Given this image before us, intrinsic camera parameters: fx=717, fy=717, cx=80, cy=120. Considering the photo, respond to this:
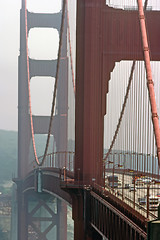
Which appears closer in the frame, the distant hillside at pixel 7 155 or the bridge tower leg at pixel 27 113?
the bridge tower leg at pixel 27 113

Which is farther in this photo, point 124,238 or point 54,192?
point 54,192

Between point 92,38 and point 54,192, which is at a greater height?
point 92,38

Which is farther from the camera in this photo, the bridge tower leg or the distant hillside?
the distant hillside

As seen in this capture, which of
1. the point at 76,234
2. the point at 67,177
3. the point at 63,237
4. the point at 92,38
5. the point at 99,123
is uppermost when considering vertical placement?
the point at 92,38

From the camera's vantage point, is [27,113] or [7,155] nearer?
[27,113]

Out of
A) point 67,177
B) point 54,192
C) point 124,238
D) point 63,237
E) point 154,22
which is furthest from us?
point 63,237

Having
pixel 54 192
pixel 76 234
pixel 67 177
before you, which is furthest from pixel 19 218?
pixel 76 234

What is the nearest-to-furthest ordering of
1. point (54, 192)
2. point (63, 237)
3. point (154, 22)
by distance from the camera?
point (154, 22) → point (54, 192) → point (63, 237)

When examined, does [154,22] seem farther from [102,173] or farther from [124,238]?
[124,238]
